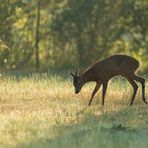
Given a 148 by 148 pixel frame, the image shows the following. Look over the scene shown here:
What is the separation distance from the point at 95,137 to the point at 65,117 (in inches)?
92.9

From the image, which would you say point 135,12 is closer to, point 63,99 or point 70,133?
point 63,99

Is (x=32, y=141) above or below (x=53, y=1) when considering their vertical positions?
below

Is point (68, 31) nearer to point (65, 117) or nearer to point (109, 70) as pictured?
point (109, 70)

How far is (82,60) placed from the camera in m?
27.4

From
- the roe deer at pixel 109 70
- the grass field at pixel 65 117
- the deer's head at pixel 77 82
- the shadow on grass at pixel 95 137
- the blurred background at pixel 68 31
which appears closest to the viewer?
the shadow on grass at pixel 95 137

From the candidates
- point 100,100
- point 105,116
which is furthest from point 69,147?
point 100,100

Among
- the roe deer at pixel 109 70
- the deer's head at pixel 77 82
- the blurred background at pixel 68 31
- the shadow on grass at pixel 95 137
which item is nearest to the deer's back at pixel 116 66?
the roe deer at pixel 109 70

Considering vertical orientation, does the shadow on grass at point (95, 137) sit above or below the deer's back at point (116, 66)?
below

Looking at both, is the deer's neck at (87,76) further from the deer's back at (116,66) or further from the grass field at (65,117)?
the grass field at (65,117)

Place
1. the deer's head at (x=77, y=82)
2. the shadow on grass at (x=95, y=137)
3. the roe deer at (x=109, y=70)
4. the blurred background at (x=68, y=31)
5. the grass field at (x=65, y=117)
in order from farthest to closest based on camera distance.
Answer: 1. the blurred background at (x=68, y=31)
2. the roe deer at (x=109, y=70)
3. the deer's head at (x=77, y=82)
4. the grass field at (x=65, y=117)
5. the shadow on grass at (x=95, y=137)

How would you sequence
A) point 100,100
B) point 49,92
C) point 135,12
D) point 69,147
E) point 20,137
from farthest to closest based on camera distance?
1. point 135,12
2. point 49,92
3. point 100,100
4. point 20,137
5. point 69,147

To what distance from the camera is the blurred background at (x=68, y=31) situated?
88.0 feet

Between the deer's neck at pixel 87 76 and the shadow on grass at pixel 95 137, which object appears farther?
the deer's neck at pixel 87 76

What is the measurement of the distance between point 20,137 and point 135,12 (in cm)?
1751
